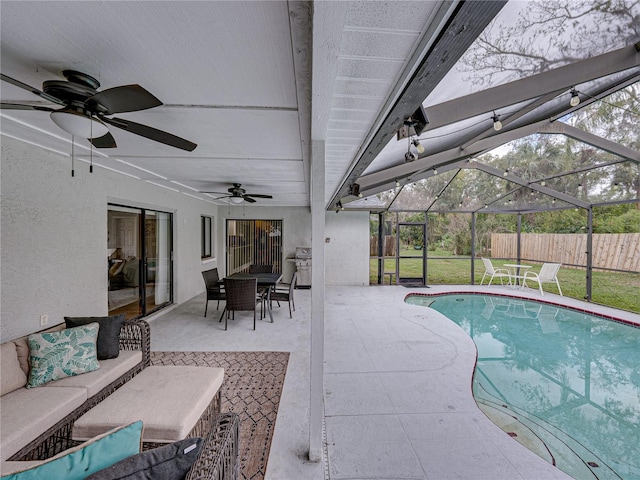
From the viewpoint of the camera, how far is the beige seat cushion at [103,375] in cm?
203

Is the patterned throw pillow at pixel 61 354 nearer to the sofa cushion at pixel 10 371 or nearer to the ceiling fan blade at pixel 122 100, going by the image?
the sofa cushion at pixel 10 371

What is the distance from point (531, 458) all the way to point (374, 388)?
1289 mm

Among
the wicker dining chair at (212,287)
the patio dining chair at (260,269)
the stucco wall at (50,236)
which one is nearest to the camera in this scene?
the stucco wall at (50,236)

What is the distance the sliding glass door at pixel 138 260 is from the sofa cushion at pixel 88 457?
3.74m

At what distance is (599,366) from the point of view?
377 centimetres

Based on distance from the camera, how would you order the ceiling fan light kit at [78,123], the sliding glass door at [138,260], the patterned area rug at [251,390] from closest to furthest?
the ceiling fan light kit at [78,123] → the patterned area rug at [251,390] → the sliding glass door at [138,260]

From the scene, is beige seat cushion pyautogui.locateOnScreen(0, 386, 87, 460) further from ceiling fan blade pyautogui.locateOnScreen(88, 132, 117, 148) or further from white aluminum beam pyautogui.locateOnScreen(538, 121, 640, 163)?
white aluminum beam pyautogui.locateOnScreen(538, 121, 640, 163)

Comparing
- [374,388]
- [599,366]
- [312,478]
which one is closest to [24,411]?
[312,478]

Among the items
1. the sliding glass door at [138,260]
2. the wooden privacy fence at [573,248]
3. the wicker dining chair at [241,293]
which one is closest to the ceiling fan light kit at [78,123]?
the sliding glass door at [138,260]

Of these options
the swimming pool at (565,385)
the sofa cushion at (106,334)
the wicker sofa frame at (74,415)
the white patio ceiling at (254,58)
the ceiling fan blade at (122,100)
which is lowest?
the swimming pool at (565,385)

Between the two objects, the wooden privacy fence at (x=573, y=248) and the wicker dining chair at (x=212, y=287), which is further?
the wooden privacy fence at (x=573, y=248)

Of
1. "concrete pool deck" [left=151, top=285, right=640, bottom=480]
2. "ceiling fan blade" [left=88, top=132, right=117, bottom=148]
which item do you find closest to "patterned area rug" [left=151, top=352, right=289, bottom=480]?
"concrete pool deck" [left=151, top=285, right=640, bottom=480]

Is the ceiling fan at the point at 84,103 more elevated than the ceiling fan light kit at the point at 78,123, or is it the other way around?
the ceiling fan at the point at 84,103

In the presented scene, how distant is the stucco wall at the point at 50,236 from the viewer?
2.50 m
